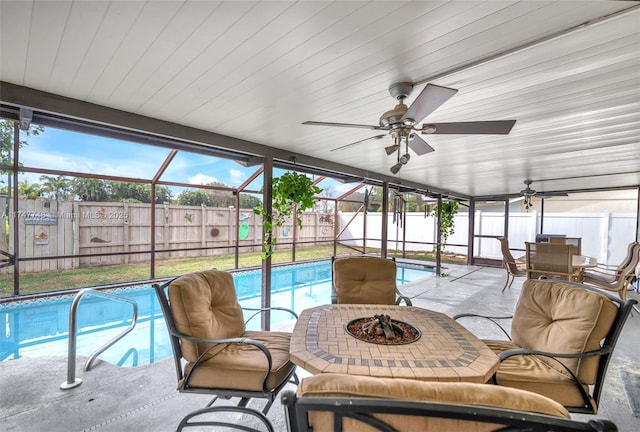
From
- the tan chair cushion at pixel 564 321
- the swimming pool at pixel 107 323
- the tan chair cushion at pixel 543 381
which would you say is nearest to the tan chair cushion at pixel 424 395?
the tan chair cushion at pixel 543 381

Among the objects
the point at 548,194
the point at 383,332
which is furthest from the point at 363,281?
the point at 548,194

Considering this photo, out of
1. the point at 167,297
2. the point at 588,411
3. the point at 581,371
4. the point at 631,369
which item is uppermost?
the point at 167,297

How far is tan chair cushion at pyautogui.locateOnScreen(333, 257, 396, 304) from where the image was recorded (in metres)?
2.80

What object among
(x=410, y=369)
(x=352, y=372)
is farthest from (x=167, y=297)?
(x=410, y=369)

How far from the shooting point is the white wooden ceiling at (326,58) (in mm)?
1233

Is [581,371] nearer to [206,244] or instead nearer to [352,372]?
[352,372]

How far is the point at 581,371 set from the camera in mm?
1578

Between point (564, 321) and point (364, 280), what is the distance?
61.3 inches

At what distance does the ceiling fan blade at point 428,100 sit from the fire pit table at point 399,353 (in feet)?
4.51

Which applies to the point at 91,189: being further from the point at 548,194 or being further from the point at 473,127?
the point at 548,194

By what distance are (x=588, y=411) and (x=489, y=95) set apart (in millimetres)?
2013

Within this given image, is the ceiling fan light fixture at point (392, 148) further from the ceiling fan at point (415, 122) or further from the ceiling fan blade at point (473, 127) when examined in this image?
the ceiling fan blade at point (473, 127)

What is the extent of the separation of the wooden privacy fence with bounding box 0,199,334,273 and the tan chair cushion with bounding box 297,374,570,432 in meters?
4.17

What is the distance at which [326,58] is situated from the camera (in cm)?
158
